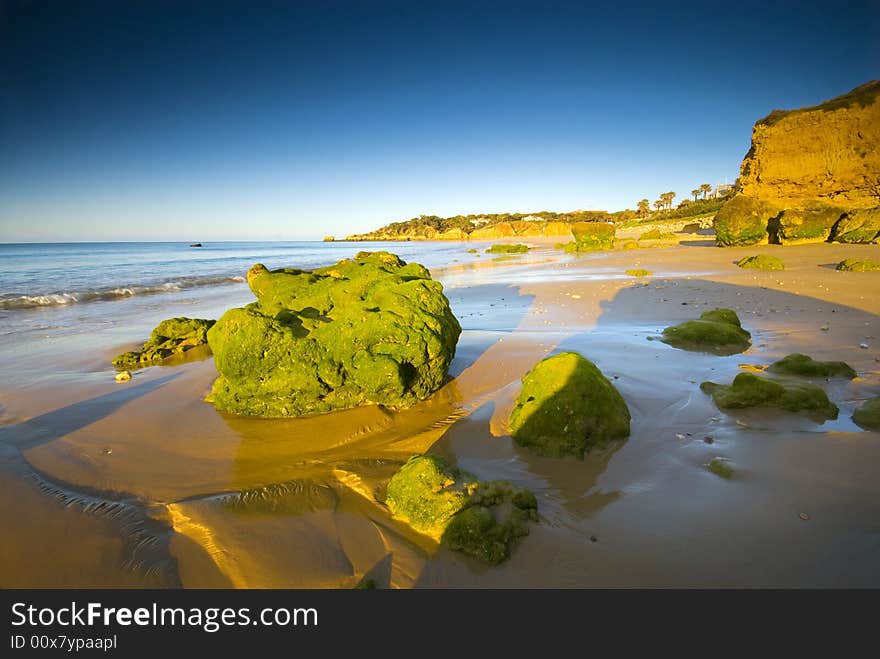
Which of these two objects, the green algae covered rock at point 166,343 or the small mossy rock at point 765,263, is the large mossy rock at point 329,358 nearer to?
the green algae covered rock at point 166,343

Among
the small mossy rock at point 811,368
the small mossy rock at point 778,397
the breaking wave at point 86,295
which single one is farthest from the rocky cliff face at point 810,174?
the breaking wave at point 86,295

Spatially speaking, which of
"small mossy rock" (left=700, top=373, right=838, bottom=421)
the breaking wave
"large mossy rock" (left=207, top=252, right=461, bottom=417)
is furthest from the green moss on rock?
the breaking wave

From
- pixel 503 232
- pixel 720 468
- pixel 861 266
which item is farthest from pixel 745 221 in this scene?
pixel 503 232

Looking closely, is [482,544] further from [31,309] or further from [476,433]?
[31,309]

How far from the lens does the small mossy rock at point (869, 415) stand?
12.7 feet

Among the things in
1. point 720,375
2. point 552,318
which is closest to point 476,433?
point 720,375

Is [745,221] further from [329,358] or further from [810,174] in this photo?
[329,358]

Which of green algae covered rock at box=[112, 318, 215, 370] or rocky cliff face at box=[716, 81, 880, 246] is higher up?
rocky cliff face at box=[716, 81, 880, 246]

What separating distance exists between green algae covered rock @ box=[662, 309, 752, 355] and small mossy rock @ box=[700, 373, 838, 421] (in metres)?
2.10

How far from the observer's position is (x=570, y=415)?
399 cm

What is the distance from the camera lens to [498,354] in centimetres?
721

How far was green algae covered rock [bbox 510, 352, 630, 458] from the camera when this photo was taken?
394 centimetres

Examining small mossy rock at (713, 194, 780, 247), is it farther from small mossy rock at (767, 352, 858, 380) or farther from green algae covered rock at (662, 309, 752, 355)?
small mossy rock at (767, 352, 858, 380)
